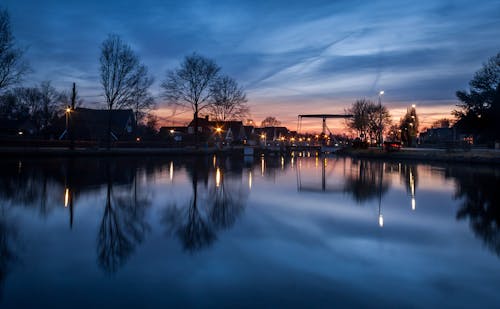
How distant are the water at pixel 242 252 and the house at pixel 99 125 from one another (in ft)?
162

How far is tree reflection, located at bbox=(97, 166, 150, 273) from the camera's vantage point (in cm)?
572

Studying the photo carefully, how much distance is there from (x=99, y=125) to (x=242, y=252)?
199 feet

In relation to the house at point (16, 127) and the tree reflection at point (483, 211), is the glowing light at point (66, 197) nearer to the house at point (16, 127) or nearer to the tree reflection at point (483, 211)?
the tree reflection at point (483, 211)

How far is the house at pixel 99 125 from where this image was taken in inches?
2358

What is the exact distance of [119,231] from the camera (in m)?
7.29

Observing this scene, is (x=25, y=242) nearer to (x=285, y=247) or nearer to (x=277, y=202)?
(x=285, y=247)

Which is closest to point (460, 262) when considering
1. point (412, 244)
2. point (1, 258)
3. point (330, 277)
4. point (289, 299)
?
point (412, 244)

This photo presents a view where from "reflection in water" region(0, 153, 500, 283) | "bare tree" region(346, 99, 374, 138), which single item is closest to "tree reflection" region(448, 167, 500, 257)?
"reflection in water" region(0, 153, 500, 283)

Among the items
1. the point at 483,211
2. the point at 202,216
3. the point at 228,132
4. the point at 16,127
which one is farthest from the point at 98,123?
the point at 483,211

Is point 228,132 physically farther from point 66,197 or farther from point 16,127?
point 66,197

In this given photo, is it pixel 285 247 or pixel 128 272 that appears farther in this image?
pixel 285 247

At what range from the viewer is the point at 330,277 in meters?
5.11

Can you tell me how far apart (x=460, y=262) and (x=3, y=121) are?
289 feet

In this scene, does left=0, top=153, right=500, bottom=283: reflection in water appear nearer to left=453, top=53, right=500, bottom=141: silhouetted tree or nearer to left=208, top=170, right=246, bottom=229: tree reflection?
left=208, top=170, right=246, bottom=229: tree reflection
